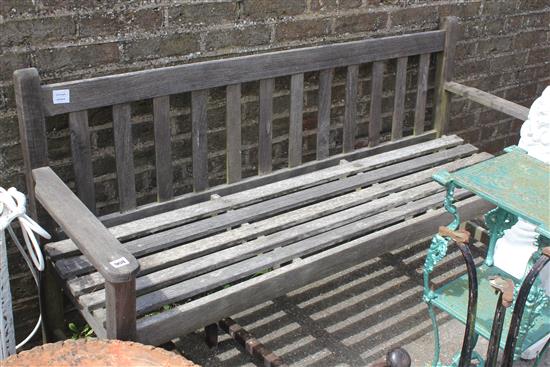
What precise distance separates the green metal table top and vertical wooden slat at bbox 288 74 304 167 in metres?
0.95

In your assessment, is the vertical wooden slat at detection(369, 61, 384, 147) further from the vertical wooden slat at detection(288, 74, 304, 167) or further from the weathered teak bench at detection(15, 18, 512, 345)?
the vertical wooden slat at detection(288, 74, 304, 167)

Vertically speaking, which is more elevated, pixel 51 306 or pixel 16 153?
pixel 16 153

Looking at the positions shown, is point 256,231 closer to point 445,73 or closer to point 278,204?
point 278,204

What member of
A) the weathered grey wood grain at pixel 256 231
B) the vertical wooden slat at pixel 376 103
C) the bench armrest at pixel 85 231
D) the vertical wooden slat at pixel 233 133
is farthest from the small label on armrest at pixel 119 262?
the vertical wooden slat at pixel 376 103

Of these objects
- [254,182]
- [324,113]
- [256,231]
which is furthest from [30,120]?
[324,113]

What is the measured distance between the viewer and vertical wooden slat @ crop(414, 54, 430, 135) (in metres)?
3.48

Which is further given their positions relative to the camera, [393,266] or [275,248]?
[393,266]

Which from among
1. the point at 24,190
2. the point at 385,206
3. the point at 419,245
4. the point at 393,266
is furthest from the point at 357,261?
the point at 24,190

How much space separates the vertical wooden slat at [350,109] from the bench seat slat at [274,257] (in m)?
0.47

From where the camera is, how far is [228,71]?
2.81 m

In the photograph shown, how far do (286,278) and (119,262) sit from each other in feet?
2.46

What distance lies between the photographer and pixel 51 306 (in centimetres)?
263

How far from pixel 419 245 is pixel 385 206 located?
32.0 inches

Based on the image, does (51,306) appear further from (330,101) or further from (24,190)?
(330,101)
